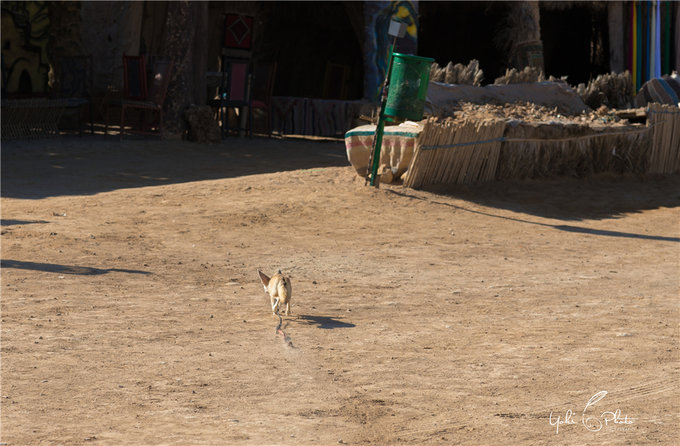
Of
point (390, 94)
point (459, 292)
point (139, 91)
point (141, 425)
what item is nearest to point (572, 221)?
point (390, 94)

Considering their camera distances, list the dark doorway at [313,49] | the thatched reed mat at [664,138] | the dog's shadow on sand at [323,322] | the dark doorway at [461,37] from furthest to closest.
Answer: the dark doorway at [461,37], the dark doorway at [313,49], the thatched reed mat at [664,138], the dog's shadow on sand at [323,322]

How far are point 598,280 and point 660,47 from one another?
38.6ft

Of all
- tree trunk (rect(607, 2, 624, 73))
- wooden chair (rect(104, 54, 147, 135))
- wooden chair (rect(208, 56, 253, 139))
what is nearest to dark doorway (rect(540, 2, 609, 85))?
tree trunk (rect(607, 2, 624, 73))

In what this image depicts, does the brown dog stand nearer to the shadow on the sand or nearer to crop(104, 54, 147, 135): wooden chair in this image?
the shadow on the sand

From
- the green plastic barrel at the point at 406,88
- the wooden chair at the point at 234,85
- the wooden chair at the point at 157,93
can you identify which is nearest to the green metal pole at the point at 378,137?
the green plastic barrel at the point at 406,88

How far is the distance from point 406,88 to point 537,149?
202cm

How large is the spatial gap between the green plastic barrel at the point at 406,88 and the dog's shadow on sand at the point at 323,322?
392 cm

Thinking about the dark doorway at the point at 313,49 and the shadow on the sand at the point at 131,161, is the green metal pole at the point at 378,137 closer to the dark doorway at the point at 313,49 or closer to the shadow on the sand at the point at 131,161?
the shadow on the sand at the point at 131,161

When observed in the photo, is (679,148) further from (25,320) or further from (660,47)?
(25,320)

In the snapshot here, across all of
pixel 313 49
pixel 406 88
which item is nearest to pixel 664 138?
pixel 406 88

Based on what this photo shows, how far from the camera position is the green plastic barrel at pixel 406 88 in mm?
8461

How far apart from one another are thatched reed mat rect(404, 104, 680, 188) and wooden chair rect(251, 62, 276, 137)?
18.2 ft

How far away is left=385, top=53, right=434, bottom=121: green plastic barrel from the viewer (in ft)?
27.8

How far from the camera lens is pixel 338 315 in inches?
194
